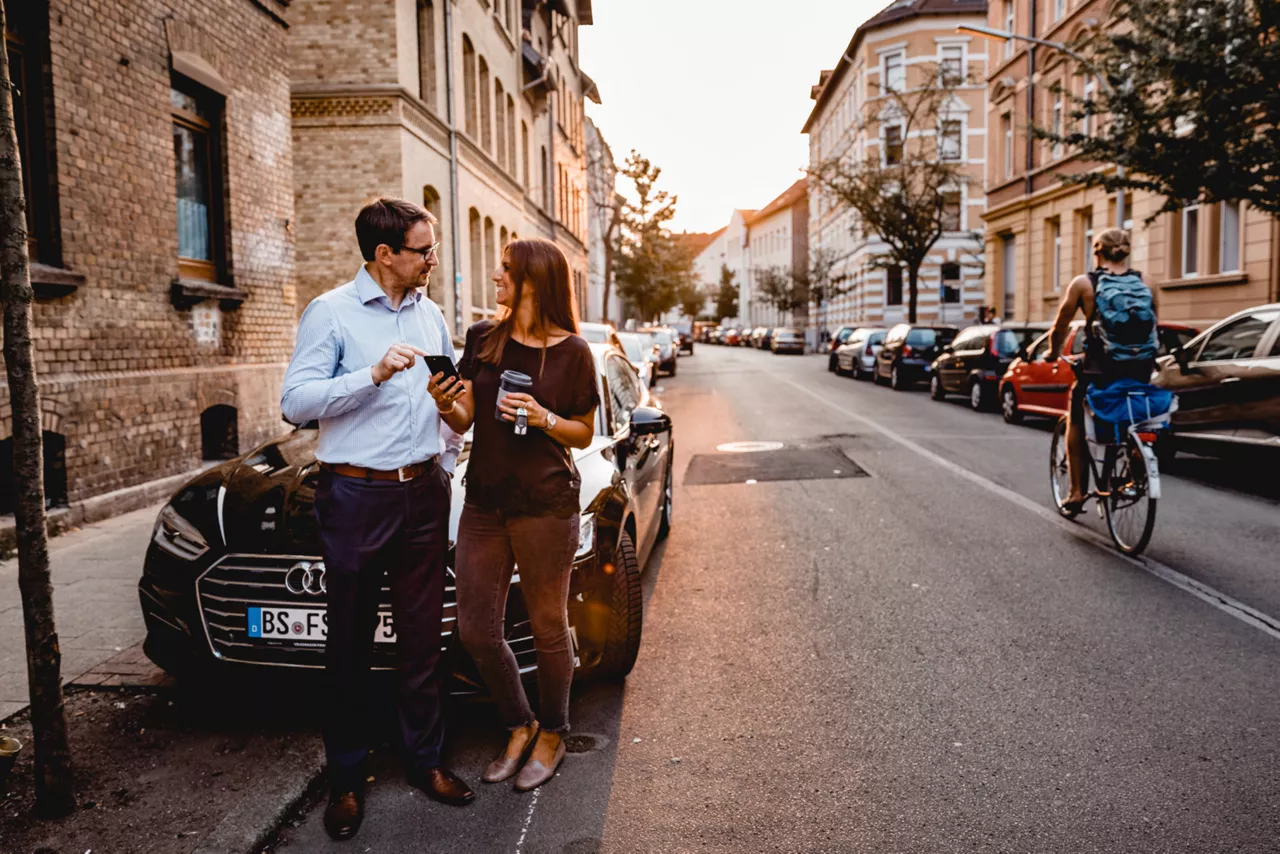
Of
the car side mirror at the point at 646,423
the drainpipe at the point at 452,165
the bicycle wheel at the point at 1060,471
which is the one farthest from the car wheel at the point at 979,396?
the car side mirror at the point at 646,423

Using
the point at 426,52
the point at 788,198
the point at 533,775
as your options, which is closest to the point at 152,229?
the point at 533,775

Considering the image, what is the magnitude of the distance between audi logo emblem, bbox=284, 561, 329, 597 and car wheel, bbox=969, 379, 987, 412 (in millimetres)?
16432

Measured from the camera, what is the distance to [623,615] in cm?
456

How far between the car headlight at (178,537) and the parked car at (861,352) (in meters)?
24.6

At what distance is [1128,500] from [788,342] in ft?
166

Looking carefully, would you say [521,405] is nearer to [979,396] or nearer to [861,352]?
[979,396]

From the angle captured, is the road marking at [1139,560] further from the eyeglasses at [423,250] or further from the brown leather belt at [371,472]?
the eyeglasses at [423,250]

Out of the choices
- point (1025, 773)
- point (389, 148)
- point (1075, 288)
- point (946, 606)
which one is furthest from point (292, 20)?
point (1025, 773)

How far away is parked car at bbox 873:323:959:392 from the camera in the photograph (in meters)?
24.7

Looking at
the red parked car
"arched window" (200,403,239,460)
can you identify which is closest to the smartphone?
"arched window" (200,403,239,460)

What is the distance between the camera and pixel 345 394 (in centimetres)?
332

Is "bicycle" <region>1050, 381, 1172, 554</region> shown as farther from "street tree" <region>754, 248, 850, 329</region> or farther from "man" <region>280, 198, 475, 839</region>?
"street tree" <region>754, 248, 850, 329</region>

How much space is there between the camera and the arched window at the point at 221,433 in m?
11.3

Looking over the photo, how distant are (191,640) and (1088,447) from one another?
6.19 m
